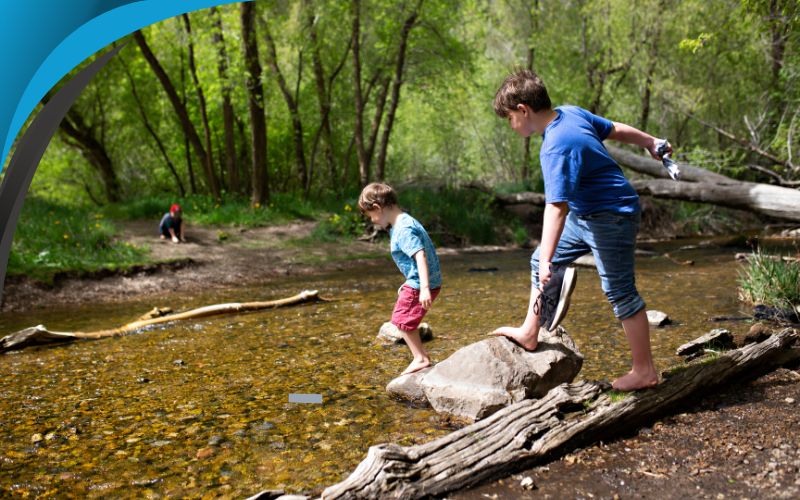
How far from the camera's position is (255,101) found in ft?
53.2

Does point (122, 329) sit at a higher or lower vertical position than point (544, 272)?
lower

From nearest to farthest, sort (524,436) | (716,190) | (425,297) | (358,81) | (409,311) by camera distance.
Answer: (524,436), (425,297), (409,311), (716,190), (358,81)

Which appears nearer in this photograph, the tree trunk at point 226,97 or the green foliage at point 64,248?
the green foliage at point 64,248

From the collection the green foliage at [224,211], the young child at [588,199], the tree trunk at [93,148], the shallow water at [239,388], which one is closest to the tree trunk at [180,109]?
the green foliage at [224,211]

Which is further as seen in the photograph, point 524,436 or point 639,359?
point 639,359

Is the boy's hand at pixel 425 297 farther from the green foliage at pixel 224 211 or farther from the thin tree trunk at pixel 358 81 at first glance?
the thin tree trunk at pixel 358 81

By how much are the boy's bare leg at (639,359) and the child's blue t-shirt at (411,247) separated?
4.79 feet

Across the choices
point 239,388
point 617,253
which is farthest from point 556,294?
point 239,388

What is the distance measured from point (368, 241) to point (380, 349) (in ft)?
32.8

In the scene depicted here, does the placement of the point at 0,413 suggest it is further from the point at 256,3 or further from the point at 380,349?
the point at 256,3

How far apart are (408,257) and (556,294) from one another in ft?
3.97

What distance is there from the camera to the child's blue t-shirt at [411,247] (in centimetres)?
452

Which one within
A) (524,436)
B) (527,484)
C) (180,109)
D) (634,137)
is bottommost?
(527,484)

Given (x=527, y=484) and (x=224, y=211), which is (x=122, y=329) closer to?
(x=527, y=484)
